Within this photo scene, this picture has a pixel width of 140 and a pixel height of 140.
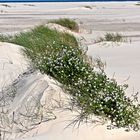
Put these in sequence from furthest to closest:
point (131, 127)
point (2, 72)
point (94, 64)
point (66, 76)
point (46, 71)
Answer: point (94, 64) < point (2, 72) < point (46, 71) < point (66, 76) < point (131, 127)

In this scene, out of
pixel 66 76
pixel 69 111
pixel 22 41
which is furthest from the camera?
pixel 22 41

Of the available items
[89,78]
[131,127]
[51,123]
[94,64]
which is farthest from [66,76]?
[94,64]

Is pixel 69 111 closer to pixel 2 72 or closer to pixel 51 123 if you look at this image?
pixel 51 123

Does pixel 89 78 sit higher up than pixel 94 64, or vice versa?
pixel 89 78

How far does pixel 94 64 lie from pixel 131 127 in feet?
12.7

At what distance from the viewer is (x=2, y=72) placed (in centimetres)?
829

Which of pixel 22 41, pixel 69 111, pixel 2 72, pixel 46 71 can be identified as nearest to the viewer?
pixel 69 111

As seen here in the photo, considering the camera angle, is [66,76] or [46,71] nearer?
[66,76]

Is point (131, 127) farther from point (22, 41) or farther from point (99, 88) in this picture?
point (22, 41)

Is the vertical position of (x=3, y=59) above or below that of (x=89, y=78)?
below

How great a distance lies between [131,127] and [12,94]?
202 centimetres

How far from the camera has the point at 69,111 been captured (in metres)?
5.70

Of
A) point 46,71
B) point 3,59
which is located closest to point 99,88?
point 46,71

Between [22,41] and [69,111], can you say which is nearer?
[69,111]
